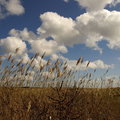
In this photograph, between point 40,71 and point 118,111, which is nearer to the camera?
point 118,111

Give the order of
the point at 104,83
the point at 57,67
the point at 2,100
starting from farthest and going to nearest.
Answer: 1. the point at 104,83
2. the point at 57,67
3. the point at 2,100

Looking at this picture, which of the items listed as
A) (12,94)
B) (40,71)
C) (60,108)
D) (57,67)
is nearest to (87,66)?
(57,67)

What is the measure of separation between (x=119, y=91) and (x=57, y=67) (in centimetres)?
364

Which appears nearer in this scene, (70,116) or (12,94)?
(70,116)

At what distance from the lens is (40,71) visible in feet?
21.3

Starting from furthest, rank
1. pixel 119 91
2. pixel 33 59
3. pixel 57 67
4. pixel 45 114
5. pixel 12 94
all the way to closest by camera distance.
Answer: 1. pixel 119 91
2. pixel 33 59
3. pixel 57 67
4. pixel 12 94
5. pixel 45 114

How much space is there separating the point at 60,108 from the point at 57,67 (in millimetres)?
2423

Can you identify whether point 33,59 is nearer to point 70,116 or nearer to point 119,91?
point 70,116

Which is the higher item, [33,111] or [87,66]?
[87,66]

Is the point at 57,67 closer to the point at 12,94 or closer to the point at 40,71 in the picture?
the point at 40,71

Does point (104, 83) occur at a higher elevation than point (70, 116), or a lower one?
higher

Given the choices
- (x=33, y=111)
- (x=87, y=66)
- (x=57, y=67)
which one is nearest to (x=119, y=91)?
(x=87, y=66)

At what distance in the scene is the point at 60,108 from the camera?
3.71 meters

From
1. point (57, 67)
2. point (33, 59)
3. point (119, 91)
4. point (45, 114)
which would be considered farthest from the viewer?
point (119, 91)
